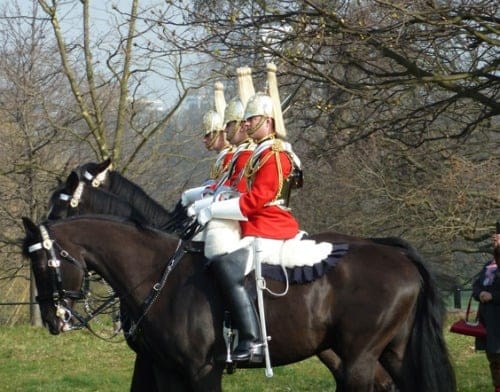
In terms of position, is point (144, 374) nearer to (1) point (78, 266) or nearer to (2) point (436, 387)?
(1) point (78, 266)

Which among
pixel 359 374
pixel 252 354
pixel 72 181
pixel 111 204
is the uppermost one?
pixel 72 181

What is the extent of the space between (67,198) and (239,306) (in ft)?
7.49

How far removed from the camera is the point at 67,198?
8.06 m

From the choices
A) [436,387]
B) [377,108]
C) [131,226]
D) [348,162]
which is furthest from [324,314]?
[348,162]

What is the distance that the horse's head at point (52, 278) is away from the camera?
6.43m

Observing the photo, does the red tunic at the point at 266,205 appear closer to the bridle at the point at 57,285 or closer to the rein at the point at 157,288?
the rein at the point at 157,288

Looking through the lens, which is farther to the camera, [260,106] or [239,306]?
[260,106]

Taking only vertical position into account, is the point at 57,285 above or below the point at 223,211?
below

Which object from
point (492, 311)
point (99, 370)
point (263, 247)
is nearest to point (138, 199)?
point (263, 247)

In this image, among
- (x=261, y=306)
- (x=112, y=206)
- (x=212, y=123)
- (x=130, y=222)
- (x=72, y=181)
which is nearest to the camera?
(x=261, y=306)

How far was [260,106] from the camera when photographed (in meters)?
6.68

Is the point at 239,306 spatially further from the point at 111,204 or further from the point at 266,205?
the point at 111,204

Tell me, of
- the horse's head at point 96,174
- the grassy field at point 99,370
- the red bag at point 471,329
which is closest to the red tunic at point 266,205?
the horse's head at point 96,174

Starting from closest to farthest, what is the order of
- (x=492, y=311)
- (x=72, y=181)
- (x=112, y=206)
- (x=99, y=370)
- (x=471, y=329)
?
(x=112, y=206) → (x=72, y=181) → (x=492, y=311) → (x=471, y=329) → (x=99, y=370)
